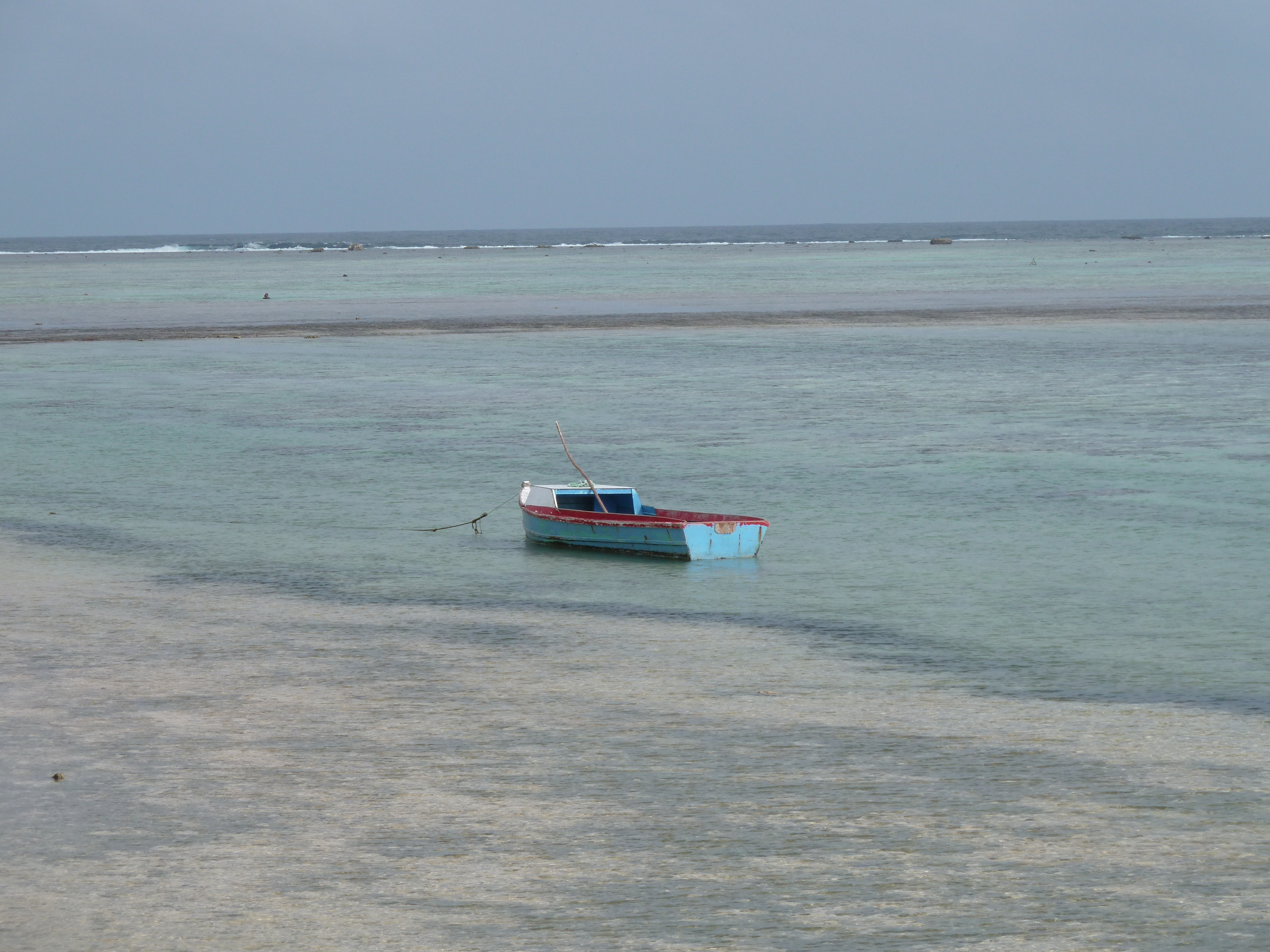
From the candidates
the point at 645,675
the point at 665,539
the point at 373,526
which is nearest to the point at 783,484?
the point at 665,539

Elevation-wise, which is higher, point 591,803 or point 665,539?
point 665,539

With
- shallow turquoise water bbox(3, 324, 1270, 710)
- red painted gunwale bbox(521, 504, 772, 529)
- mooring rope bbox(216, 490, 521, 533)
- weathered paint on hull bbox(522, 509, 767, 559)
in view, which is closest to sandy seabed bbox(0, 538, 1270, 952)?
shallow turquoise water bbox(3, 324, 1270, 710)

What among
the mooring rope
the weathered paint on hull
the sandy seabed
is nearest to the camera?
the sandy seabed

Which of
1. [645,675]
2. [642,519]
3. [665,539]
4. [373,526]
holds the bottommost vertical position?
[373,526]

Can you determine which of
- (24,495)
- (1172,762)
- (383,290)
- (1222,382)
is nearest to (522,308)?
(383,290)

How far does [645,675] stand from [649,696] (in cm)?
73

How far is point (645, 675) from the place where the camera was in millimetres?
13781

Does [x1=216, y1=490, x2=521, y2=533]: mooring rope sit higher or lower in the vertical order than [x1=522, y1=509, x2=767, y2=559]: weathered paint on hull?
lower

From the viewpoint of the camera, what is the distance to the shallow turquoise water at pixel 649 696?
8.79 meters

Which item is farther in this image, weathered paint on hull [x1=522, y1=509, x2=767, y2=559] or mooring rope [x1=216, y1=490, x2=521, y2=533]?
mooring rope [x1=216, y1=490, x2=521, y2=533]

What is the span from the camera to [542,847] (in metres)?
9.57

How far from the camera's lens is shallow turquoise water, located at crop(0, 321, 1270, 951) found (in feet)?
28.8

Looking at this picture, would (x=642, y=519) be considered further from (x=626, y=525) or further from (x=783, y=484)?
(x=783, y=484)

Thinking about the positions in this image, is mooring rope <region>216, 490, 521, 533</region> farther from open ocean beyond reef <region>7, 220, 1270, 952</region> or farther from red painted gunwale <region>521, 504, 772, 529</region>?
red painted gunwale <region>521, 504, 772, 529</region>
